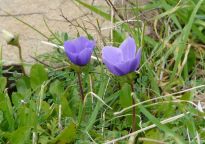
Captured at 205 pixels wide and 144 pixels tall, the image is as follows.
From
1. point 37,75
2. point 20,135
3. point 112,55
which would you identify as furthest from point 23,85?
point 112,55

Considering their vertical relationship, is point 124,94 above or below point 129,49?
below

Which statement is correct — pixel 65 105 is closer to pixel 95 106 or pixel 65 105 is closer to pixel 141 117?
pixel 95 106

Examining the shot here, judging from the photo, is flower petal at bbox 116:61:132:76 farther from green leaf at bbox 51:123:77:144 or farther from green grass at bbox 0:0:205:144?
green leaf at bbox 51:123:77:144

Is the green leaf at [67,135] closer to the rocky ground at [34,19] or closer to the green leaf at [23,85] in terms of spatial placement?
the green leaf at [23,85]

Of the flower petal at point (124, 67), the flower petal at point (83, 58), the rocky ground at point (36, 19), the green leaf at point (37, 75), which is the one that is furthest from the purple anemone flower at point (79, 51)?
the rocky ground at point (36, 19)

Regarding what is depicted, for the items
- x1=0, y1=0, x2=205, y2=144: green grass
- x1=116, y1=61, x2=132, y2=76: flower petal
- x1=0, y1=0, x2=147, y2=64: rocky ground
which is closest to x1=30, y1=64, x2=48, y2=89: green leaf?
x1=0, y1=0, x2=205, y2=144: green grass

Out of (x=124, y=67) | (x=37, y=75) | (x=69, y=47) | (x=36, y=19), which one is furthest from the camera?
(x=36, y=19)

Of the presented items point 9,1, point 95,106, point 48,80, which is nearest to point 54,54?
point 48,80

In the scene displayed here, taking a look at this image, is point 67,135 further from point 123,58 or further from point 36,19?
point 36,19
